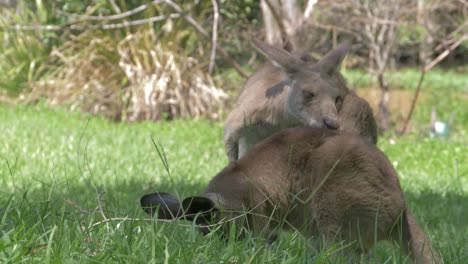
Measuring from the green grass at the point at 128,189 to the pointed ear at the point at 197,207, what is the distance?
92 mm

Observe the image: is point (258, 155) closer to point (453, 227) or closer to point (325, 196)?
point (325, 196)

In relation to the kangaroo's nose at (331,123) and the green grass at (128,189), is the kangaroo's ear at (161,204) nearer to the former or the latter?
the green grass at (128,189)

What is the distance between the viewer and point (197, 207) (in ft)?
11.8

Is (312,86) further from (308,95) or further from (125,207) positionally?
(125,207)

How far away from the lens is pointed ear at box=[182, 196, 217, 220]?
349 cm

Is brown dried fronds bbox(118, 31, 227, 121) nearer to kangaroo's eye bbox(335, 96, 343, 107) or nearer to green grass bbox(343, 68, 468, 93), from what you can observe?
green grass bbox(343, 68, 468, 93)

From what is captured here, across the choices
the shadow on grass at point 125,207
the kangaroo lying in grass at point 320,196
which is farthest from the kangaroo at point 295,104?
the kangaroo lying in grass at point 320,196

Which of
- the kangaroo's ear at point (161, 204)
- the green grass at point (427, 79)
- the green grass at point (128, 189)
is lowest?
the green grass at point (427, 79)

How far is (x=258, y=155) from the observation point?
4117 millimetres

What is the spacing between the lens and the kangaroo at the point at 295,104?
5.70 meters

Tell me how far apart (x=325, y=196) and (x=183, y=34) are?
1069 cm

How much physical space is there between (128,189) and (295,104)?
1.54 meters

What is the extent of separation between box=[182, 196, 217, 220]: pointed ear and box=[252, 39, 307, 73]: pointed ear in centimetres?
271

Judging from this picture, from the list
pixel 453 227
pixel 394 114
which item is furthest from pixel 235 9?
pixel 453 227
